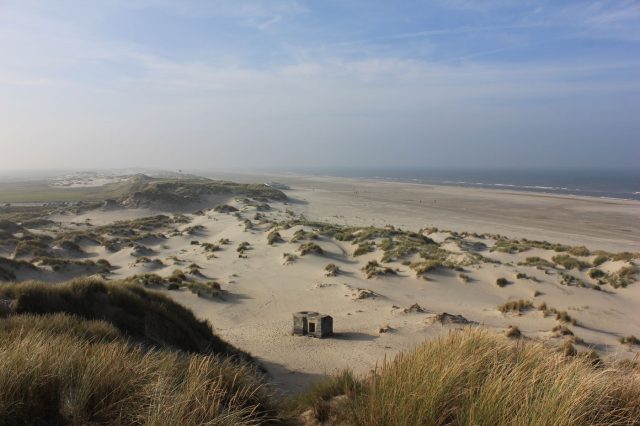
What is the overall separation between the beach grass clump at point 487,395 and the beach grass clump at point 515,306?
14313mm

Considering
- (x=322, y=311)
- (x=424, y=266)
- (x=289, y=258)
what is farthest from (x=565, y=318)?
(x=289, y=258)

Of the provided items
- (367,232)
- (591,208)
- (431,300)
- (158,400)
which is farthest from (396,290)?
(591,208)

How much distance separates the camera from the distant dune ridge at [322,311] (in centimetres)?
357

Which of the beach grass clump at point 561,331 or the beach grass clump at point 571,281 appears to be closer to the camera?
the beach grass clump at point 561,331

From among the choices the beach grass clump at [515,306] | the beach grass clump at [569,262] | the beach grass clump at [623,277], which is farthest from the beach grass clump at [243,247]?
the beach grass clump at [623,277]

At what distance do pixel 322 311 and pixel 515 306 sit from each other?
332 inches

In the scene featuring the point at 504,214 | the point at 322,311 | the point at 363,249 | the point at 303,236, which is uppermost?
the point at 504,214

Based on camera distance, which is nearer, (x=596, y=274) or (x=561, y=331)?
(x=561, y=331)

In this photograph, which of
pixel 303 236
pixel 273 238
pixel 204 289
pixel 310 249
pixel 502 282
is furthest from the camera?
pixel 273 238

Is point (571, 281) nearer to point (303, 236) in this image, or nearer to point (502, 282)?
point (502, 282)

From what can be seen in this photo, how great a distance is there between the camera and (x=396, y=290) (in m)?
21.3

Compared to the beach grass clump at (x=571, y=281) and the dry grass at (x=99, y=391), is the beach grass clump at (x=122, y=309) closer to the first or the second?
the dry grass at (x=99, y=391)

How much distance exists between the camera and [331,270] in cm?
2441

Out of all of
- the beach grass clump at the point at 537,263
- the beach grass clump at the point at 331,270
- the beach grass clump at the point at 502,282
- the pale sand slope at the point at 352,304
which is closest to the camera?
the pale sand slope at the point at 352,304
